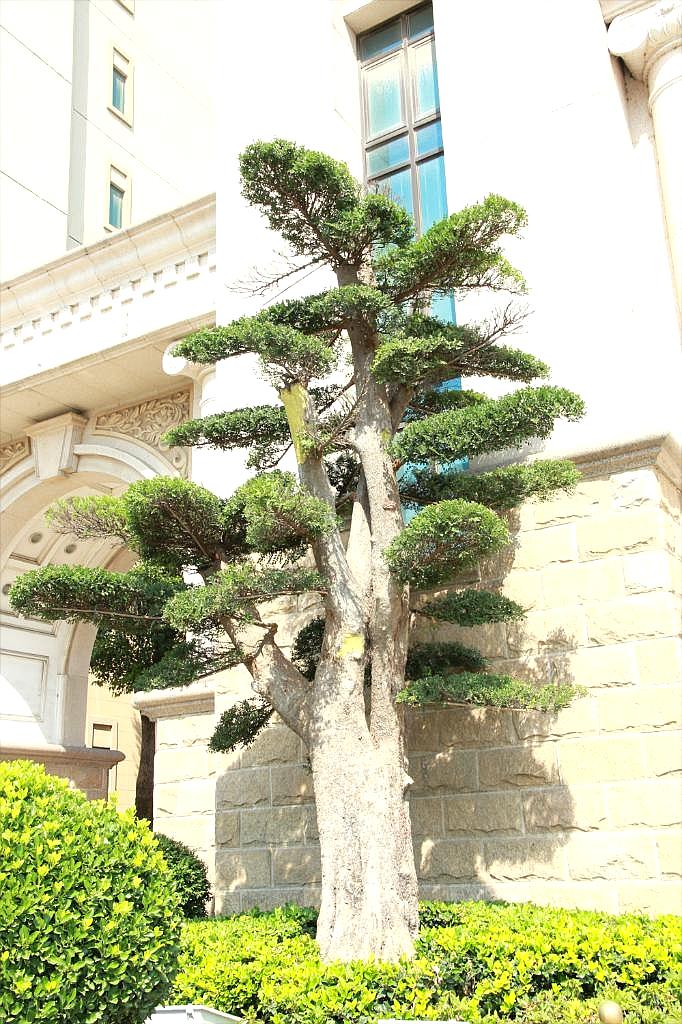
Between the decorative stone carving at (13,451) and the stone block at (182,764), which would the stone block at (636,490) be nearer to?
the stone block at (182,764)

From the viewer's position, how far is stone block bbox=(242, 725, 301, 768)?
6.93 metres

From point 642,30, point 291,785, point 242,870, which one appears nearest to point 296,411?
point 291,785

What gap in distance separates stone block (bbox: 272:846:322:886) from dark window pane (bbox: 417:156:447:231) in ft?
16.7

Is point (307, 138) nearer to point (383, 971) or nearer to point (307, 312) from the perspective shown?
point (307, 312)

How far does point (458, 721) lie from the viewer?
20.6ft

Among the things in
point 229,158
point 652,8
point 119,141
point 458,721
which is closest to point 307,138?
point 229,158

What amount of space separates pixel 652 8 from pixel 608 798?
5945mm

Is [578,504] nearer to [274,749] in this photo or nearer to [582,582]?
[582,582]

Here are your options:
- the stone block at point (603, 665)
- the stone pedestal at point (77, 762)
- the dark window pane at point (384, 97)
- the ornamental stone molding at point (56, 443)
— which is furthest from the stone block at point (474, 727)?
the stone pedestal at point (77, 762)

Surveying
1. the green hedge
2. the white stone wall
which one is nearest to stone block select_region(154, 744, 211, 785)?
the white stone wall

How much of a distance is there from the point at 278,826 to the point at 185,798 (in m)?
1.15

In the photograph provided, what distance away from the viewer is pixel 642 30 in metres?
7.38

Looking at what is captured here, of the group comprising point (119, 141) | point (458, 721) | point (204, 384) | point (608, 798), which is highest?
point (119, 141)

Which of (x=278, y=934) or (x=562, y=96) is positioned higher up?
(x=562, y=96)
